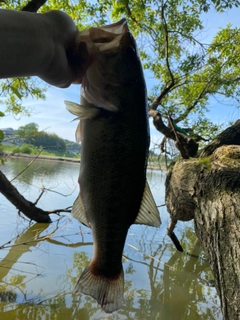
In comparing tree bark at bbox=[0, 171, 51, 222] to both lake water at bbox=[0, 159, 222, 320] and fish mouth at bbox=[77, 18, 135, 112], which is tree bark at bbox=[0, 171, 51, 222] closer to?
lake water at bbox=[0, 159, 222, 320]

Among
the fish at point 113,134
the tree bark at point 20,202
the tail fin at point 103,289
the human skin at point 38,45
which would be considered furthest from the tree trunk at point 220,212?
the tree bark at point 20,202

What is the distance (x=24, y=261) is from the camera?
5.69 m

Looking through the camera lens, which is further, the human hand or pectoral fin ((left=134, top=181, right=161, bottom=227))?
pectoral fin ((left=134, top=181, right=161, bottom=227))

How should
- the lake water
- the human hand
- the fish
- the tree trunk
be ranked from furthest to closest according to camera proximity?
the lake water → the tree trunk → the fish → the human hand

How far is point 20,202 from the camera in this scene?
23.2 feet

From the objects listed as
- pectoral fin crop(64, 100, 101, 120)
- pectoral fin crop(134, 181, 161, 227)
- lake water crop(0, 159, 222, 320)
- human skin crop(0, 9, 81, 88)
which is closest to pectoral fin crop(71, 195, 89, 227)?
pectoral fin crop(134, 181, 161, 227)

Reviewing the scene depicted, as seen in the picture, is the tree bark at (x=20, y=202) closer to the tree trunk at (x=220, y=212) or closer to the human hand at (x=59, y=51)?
the tree trunk at (x=220, y=212)

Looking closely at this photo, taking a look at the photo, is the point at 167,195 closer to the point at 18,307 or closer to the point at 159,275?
the point at 159,275

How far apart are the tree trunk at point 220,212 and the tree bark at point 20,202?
13.6ft

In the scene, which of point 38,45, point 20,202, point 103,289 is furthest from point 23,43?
point 20,202

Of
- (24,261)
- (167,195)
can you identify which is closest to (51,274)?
(24,261)

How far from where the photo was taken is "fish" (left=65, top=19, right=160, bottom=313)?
1.16 m

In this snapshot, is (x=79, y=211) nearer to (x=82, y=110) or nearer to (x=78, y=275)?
(x=82, y=110)

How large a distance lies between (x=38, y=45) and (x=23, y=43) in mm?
51
